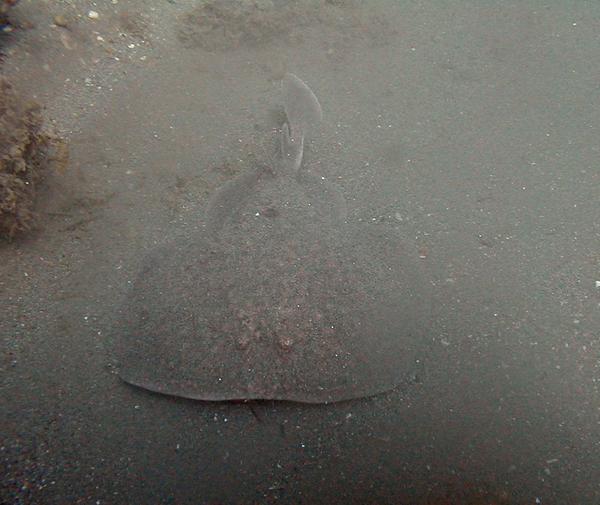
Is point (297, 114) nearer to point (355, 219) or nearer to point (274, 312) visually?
point (355, 219)

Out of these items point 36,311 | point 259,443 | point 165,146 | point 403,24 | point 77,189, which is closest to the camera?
point 259,443

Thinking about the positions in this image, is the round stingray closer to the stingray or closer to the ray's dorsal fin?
the stingray

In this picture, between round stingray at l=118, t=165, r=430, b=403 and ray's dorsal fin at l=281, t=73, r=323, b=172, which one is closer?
round stingray at l=118, t=165, r=430, b=403

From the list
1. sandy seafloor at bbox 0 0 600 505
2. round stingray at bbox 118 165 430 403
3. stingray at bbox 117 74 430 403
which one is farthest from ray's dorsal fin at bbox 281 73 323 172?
round stingray at bbox 118 165 430 403

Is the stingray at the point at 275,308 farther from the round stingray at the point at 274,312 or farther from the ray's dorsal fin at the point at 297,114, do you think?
the ray's dorsal fin at the point at 297,114

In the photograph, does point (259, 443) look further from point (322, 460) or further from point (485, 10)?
point (485, 10)

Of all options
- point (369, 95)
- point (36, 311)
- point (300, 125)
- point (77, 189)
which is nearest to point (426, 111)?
point (369, 95)

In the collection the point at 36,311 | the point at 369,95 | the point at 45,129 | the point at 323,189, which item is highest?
the point at 369,95
